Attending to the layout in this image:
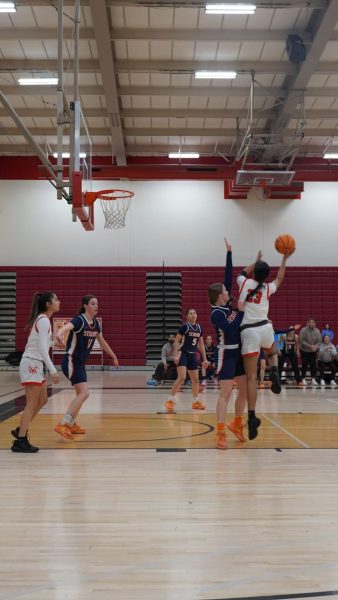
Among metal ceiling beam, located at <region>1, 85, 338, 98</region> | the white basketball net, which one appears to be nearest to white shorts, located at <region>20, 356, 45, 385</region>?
the white basketball net

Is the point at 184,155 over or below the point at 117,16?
below

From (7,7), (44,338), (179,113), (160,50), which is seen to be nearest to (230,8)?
(160,50)

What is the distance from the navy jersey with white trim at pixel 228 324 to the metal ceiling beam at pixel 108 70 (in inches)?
286

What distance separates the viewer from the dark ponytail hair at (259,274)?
19.7 feet

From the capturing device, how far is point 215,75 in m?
13.8

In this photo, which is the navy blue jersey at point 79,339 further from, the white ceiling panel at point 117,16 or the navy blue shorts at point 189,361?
the white ceiling panel at point 117,16

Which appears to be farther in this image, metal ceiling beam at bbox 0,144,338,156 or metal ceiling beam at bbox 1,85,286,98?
metal ceiling beam at bbox 0,144,338,156

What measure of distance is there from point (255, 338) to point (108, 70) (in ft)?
30.3

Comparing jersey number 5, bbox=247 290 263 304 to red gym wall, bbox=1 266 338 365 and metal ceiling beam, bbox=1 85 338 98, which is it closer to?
metal ceiling beam, bbox=1 85 338 98

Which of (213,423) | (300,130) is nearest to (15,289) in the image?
(300,130)

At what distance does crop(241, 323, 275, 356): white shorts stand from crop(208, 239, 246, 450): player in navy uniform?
4.6 inches

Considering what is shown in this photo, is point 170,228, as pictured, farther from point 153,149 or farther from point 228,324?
point 228,324

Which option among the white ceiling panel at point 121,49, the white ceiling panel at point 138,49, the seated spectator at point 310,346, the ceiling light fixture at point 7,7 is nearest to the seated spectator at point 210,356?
the seated spectator at point 310,346

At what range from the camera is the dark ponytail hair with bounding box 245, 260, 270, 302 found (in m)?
6.01
